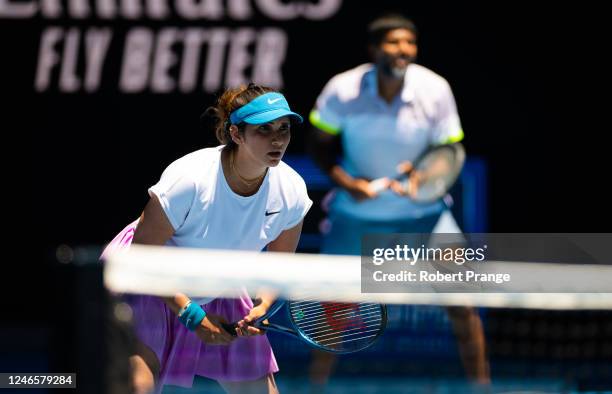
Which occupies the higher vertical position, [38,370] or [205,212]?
[205,212]

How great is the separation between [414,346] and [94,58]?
2.18 metres

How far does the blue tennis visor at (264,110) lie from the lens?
4.20 metres

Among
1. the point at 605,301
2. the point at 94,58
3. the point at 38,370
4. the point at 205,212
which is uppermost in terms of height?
the point at 94,58

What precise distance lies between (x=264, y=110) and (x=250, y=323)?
560 mm

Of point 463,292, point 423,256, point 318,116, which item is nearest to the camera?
point 463,292

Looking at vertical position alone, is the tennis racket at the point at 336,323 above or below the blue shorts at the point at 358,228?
below

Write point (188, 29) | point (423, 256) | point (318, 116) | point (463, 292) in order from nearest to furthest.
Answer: point (463, 292) < point (423, 256) < point (318, 116) < point (188, 29)

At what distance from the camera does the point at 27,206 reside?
21.8 feet

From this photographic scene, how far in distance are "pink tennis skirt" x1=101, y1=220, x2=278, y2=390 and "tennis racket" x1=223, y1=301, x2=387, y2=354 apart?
11 centimetres

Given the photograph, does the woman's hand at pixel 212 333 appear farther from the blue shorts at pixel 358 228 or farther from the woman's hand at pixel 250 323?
the blue shorts at pixel 358 228

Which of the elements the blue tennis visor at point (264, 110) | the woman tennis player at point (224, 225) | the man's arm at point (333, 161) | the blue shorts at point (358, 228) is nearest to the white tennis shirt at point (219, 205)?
the woman tennis player at point (224, 225)

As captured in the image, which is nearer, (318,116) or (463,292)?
(463,292)

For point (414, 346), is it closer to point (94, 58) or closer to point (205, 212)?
point (205, 212)

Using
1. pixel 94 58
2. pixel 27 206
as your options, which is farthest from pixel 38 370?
pixel 94 58
